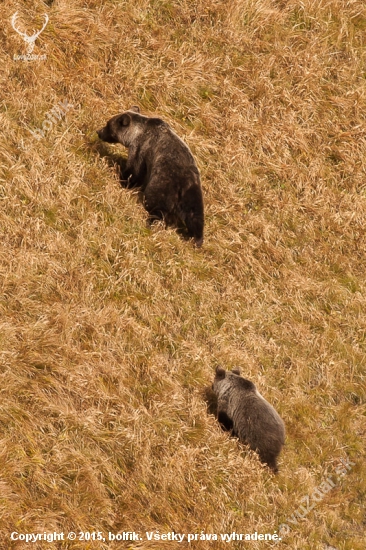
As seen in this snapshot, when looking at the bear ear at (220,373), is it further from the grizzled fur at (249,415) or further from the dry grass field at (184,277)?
the dry grass field at (184,277)

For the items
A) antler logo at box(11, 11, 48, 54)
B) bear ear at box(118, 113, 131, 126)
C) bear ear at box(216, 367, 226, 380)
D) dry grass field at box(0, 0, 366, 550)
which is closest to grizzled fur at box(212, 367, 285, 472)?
bear ear at box(216, 367, 226, 380)

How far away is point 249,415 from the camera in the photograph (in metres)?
9.02

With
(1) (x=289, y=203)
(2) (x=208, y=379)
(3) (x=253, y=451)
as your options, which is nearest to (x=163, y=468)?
(3) (x=253, y=451)

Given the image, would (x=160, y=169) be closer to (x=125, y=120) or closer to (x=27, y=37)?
(x=125, y=120)

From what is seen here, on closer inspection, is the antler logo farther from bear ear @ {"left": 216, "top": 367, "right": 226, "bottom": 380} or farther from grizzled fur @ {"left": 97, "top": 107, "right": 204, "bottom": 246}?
bear ear @ {"left": 216, "top": 367, "right": 226, "bottom": 380}

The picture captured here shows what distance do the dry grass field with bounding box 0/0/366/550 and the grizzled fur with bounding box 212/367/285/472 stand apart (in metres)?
0.17

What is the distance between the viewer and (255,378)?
10234 millimetres

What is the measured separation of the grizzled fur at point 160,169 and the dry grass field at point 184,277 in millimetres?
268

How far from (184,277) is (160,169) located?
1.57 m

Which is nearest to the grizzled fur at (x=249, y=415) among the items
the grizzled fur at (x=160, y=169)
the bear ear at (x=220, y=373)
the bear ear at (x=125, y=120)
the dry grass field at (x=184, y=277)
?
the bear ear at (x=220, y=373)

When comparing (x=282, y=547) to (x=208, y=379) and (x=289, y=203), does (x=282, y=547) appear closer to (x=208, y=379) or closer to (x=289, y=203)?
(x=208, y=379)

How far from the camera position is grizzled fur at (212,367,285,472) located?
891 centimetres

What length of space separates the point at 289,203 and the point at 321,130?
2.05 metres

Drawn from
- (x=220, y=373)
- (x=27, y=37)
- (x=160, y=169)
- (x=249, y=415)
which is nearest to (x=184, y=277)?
(x=160, y=169)
